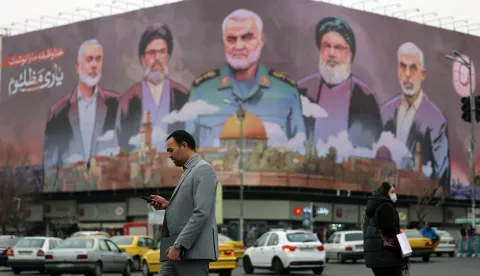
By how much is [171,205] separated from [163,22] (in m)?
77.0

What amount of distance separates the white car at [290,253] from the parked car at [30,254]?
6679mm

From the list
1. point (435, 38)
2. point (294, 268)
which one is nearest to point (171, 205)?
point (294, 268)

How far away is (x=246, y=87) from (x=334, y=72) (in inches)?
336

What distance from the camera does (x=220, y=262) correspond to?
26281 mm

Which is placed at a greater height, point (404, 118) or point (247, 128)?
point (404, 118)

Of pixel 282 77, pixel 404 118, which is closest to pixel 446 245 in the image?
pixel 282 77

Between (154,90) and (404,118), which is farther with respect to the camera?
(404,118)

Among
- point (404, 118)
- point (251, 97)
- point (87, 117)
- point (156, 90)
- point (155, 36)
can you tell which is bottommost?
point (404, 118)

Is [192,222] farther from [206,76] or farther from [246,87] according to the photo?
[206,76]

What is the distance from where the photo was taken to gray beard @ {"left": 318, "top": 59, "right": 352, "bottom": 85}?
8219 centimetres

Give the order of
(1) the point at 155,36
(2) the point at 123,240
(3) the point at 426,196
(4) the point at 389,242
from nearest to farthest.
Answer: (4) the point at 389,242 < (2) the point at 123,240 < (1) the point at 155,36 < (3) the point at 426,196

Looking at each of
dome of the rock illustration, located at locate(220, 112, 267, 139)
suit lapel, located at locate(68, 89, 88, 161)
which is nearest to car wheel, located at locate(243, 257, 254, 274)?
dome of the rock illustration, located at locate(220, 112, 267, 139)

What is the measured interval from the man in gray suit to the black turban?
249 feet

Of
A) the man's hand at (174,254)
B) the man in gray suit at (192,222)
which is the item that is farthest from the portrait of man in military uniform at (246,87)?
the man's hand at (174,254)
